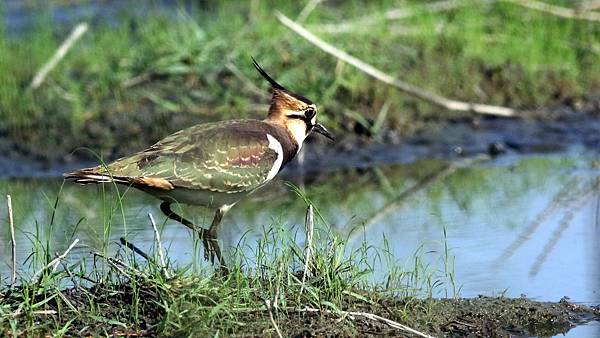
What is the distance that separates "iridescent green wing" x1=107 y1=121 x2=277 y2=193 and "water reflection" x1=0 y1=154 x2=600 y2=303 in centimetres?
35

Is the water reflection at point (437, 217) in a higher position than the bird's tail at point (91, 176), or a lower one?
higher

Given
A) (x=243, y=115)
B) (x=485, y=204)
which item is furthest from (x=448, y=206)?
(x=243, y=115)

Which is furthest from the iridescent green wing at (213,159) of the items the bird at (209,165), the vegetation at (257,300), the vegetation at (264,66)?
the vegetation at (264,66)

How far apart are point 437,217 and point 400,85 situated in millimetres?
2202

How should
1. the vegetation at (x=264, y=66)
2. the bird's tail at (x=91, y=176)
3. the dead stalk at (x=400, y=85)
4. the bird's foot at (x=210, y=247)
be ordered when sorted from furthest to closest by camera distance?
the vegetation at (x=264, y=66), the dead stalk at (x=400, y=85), the bird's foot at (x=210, y=247), the bird's tail at (x=91, y=176)

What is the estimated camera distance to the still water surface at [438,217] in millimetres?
6871

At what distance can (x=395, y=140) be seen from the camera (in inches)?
406

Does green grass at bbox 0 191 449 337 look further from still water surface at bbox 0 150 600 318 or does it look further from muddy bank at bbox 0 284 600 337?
still water surface at bbox 0 150 600 318

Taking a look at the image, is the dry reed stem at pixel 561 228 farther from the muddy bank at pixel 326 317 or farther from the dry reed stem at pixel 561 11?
the dry reed stem at pixel 561 11

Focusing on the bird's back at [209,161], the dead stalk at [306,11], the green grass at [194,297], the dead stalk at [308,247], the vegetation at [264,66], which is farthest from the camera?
the dead stalk at [306,11]

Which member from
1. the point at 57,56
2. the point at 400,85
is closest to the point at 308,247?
the point at 400,85

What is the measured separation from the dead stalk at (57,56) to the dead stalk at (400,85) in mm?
1789

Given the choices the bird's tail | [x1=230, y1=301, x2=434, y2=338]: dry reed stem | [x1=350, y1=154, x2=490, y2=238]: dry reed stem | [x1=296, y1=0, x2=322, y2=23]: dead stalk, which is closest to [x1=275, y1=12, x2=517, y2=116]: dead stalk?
[x1=350, y1=154, x2=490, y2=238]: dry reed stem

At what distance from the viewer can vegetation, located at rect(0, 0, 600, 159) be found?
33.2 feet
